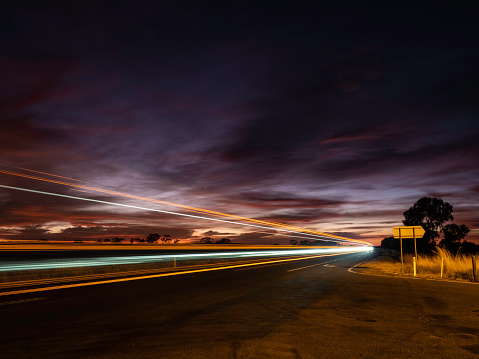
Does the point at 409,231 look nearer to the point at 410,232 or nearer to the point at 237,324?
the point at 410,232

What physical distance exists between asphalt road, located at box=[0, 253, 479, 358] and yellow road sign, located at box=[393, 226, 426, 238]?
8054mm

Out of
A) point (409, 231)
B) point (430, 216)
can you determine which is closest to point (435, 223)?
point (430, 216)

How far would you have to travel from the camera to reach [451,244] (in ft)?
259

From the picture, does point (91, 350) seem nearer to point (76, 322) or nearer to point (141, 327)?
point (141, 327)

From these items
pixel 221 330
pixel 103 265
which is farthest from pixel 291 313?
pixel 103 265

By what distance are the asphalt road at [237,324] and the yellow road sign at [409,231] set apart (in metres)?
8.05

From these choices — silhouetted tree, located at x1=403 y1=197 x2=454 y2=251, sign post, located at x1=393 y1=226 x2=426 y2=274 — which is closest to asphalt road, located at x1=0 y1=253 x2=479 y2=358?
sign post, located at x1=393 y1=226 x2=426 y2=274

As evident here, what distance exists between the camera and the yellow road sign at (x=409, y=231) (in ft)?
68.7

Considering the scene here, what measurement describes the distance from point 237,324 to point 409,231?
16.5 meters

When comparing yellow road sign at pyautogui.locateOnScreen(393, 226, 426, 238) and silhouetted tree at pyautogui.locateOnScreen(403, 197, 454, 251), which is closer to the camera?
yellow road sign at pyautogui.locateOnScreen(393, 226, 426, 238)

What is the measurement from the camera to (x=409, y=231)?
21.4 m

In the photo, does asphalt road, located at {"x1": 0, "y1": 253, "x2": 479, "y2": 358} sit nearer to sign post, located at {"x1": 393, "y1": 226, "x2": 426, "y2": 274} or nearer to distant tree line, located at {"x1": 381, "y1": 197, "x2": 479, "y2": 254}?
sign post, located at {"x1": 393, "y1": 226, "x2": 426, "y2": 274}

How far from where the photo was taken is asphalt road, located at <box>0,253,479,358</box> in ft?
19.6

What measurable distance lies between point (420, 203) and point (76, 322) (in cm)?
8361
